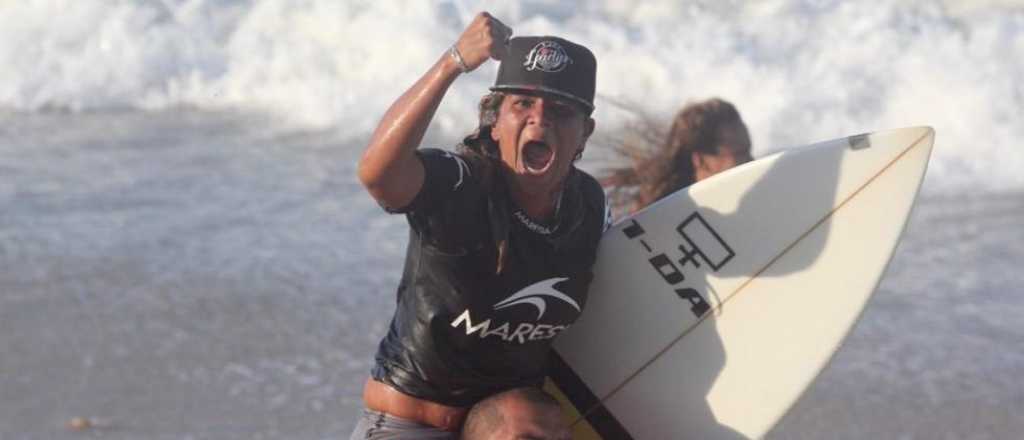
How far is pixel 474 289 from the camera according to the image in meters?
3.37

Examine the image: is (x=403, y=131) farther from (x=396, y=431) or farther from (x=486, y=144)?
(x=396, y=431)

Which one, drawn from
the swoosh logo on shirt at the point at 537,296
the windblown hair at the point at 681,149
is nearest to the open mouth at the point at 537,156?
the swoosh logo on shirt at the point at 537,296

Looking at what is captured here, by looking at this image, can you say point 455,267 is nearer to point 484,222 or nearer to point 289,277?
point 484,222

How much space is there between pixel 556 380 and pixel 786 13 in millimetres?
8672

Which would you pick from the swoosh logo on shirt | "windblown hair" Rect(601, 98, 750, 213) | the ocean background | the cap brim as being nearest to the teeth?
the cap brim

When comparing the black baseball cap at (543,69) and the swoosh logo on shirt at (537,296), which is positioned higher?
the black baseball cap at (543,69)

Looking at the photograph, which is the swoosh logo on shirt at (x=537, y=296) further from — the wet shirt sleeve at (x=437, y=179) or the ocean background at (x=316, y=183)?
the ocean background at (x=316, y=183)

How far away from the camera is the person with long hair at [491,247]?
3.33 metres

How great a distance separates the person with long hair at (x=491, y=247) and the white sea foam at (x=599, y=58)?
619 cm

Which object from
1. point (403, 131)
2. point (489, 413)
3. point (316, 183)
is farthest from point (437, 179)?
point (316, 183)

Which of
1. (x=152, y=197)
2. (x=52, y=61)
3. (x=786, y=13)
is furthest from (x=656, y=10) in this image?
(x=152, y=197)

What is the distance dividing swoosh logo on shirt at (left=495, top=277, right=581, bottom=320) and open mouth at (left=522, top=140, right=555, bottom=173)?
0.24 m

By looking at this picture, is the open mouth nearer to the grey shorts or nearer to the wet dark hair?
the wet dark hair

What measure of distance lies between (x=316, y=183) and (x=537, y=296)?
5.25 meters
